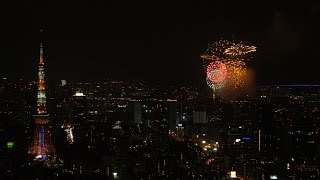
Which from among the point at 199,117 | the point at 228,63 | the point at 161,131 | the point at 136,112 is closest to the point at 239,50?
the point at 228,63

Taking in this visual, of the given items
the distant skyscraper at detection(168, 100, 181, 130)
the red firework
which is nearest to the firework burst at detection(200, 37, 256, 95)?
the red firework

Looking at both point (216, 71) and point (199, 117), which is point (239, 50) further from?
point (199, 117)

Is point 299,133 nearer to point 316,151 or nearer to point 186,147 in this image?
point 316,151

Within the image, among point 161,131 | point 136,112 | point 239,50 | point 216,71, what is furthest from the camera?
point 136,112

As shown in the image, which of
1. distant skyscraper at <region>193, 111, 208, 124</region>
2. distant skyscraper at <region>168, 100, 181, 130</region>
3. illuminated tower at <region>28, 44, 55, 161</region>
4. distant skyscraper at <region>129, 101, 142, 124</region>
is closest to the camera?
distant skyscraper at <region>193, 111, 208, 124</region>

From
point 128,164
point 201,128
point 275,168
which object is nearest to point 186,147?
point 201,128

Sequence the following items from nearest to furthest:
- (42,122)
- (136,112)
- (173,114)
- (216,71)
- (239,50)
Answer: (239,50) < (216,71) < (173,114) < (136,112) < (42,122)

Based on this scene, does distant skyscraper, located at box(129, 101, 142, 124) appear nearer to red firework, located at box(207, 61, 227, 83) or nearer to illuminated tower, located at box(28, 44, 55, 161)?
illuminated tower, located at box(28, 44, 55, 161)

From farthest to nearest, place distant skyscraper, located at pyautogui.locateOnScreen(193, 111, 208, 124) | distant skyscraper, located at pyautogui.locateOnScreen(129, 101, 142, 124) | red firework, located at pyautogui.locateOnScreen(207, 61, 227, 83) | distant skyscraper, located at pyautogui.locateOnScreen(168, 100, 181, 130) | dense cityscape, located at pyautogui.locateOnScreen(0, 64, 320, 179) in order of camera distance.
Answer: distant skyscraper, located at pyautogui.locateOnScreen(129, 101, 142, 124), distant skyscraper, located at pyautogui.locateOnScreen(168, 100, 181, 130), distant skyscraper, located at pyautogui.locateOnScreen(193, 111, 208, 124), red firework, located at pyautogui.locateOnScreen(207, 61, 227, 83), dense cityscape, located at pyautogui.locateOnScreen(0, 64, 320, 179)

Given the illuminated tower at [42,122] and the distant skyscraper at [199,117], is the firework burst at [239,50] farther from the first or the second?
the illuminated tower at [42,122]
